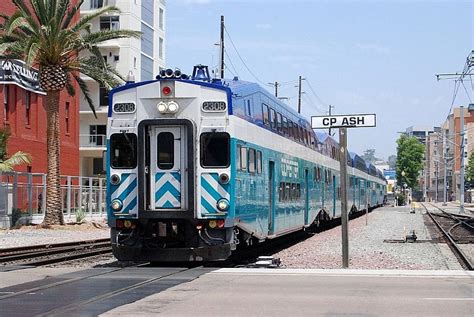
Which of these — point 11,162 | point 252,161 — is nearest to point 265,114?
point 252,161

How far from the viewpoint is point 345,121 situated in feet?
48.7

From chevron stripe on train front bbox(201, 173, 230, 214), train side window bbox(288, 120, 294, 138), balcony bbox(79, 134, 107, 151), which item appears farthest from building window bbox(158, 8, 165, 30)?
chevron stripe on train front bbox(201, 173, 230, 214)

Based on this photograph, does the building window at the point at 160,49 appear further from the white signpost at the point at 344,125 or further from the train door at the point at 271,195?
the white signpost at the point at 344,125

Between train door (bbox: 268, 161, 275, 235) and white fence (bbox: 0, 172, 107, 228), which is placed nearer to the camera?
train door (bbox: 268, 161, 275, 235)

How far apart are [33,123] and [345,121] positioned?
33.4 meters

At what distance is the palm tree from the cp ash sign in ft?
63.2

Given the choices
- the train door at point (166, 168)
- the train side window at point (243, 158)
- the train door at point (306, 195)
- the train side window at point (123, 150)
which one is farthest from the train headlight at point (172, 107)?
the train door at point (306, 195)

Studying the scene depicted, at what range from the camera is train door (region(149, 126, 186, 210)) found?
1439 cm

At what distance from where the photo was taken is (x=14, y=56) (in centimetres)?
3244

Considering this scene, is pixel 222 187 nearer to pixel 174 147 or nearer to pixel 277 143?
pixel 174 147

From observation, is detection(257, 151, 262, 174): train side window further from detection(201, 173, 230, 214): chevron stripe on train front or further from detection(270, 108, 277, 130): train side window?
detection(201, 173, 230, 214): chevron stripe on train front

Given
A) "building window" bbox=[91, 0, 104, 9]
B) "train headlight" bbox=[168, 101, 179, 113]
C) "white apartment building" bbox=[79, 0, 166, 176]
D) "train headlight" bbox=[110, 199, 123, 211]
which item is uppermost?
"building window" bbox=[91, 0, 104, 9]

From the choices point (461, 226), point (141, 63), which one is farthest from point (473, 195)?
point (461, 226)

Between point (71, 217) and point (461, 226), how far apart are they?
65.5 feet
